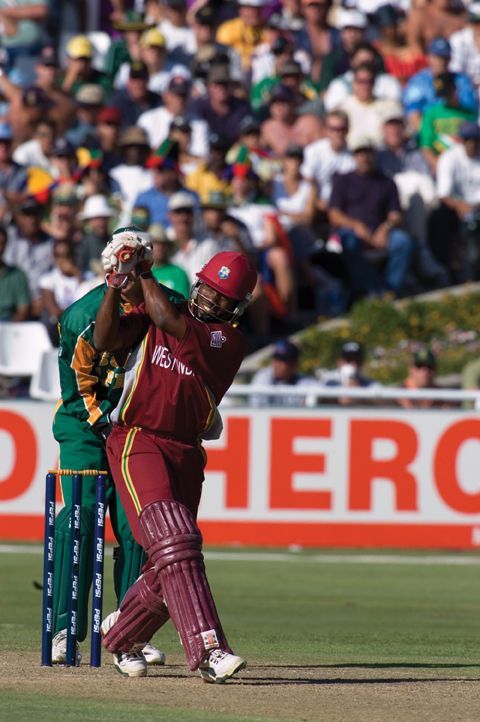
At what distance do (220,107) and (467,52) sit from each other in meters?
3.80

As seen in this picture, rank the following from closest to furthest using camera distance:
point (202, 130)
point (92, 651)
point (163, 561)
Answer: point (163, 561)
point (92, 651)
point (202, 130)

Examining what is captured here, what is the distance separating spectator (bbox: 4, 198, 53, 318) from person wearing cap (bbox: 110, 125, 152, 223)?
136cm

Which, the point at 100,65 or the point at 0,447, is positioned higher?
the point at 100,65

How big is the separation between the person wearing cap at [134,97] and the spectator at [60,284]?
3.84 m

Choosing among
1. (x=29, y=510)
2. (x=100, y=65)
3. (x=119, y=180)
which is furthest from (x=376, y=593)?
(x=100, y=65)

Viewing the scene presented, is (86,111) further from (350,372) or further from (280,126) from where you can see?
(350,372)

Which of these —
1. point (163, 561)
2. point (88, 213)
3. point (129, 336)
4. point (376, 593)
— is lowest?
point (376, 593)

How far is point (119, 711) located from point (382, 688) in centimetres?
142

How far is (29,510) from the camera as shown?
14.6 m

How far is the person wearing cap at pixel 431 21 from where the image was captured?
22031mm

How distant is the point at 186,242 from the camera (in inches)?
654

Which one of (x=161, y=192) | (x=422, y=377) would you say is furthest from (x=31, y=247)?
(x=422, y=377)

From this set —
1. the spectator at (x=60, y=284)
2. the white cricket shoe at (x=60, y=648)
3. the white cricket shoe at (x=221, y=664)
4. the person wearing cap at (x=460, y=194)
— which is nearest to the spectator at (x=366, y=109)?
the person wearing cap at (x=460, y=194)

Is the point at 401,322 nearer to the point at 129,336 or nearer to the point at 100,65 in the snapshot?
the point at 100,65
